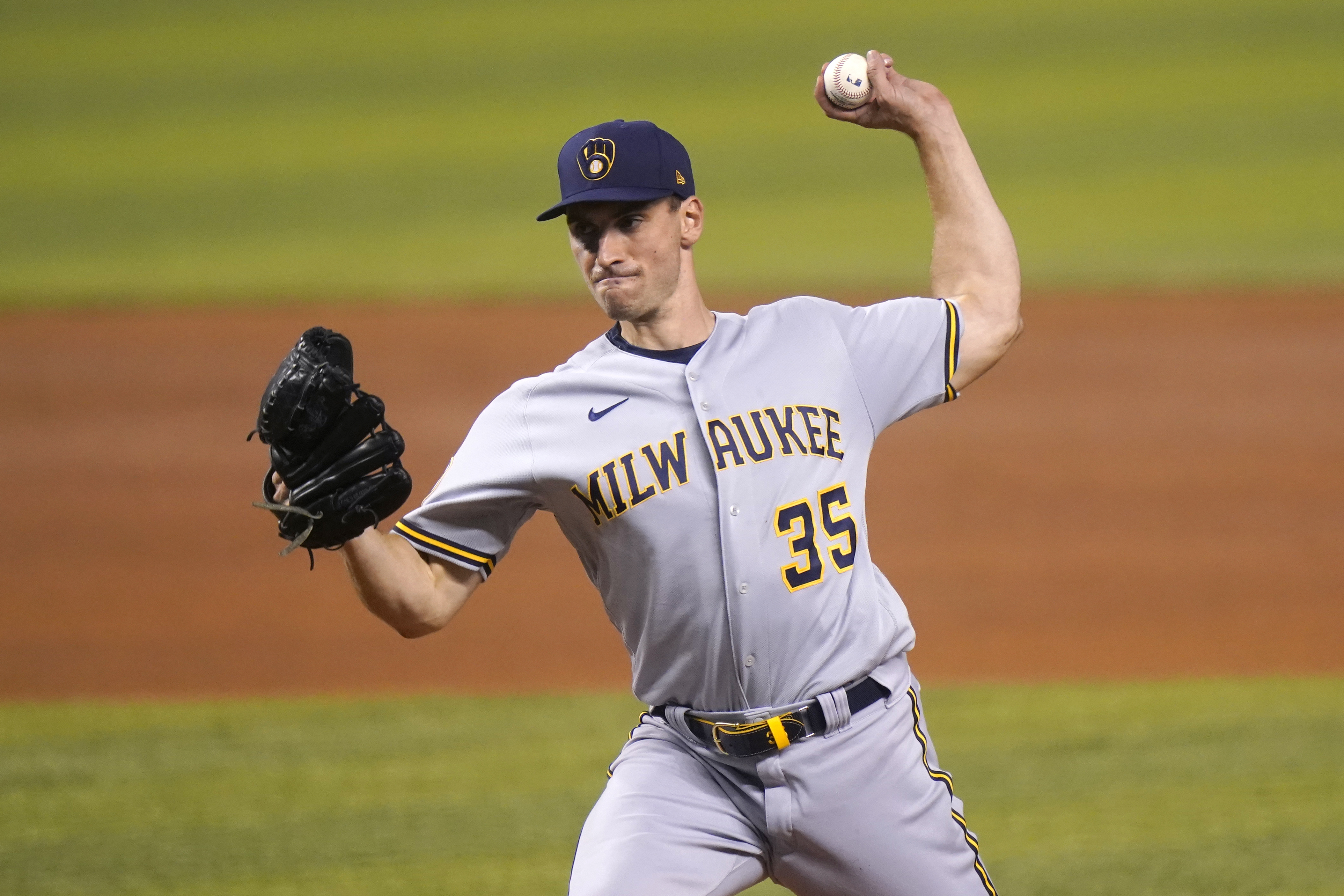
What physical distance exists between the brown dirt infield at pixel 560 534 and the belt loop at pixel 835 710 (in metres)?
3.97

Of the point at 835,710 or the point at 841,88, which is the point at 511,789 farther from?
the point at 841,88

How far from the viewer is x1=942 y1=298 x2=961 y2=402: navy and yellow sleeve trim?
3209 millimetres

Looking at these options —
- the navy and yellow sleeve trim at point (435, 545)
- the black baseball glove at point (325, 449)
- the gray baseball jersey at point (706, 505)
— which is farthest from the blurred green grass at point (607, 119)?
the black baseball glove at point (325, 449)

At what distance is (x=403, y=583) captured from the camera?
2865 mm

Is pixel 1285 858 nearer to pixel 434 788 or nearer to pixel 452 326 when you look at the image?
pixel 434 788

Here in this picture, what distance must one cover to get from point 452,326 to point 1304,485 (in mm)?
6600

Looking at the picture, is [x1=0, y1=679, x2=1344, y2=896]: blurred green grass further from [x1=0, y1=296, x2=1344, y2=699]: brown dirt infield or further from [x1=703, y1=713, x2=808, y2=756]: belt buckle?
[x1=703, y1=713, x2=808, y2=756]: belt buckle

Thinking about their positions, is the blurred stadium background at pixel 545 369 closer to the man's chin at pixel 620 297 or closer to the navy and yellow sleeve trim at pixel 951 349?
the navy and yellow sleeve trim at pixel 951 349

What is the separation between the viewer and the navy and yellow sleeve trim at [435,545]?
2.99 metres

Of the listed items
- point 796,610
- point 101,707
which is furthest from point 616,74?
point 796,610

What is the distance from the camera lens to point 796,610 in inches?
116

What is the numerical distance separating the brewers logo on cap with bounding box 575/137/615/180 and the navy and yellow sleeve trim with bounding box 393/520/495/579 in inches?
30.6

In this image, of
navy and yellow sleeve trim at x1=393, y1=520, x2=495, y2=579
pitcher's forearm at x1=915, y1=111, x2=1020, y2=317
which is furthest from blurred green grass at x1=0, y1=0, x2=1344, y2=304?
navy and yellow sleeve trim at x1=393, y1=520, x2=495, y2=579

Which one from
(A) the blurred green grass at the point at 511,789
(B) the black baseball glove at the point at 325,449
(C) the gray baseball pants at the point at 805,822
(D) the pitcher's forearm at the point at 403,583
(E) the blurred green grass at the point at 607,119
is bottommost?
(A) the blurred green grass at the point at 511,789
